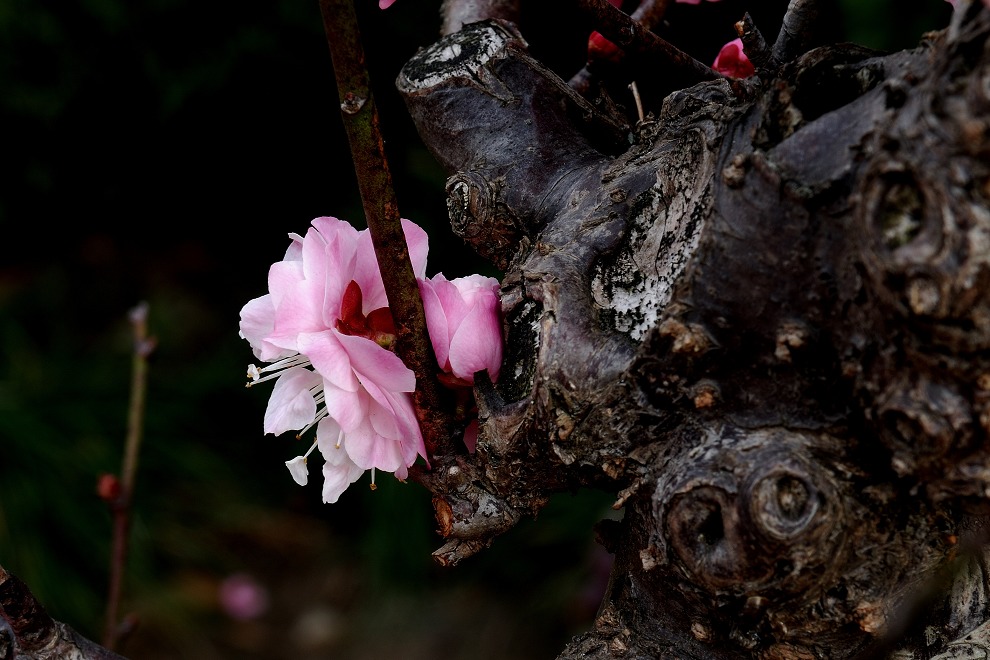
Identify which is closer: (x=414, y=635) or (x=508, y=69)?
(x=508, y=69)

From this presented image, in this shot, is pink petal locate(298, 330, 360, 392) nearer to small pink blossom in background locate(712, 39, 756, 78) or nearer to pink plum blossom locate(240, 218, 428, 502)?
pink plum blossom locate(240, 218, 428, 502)

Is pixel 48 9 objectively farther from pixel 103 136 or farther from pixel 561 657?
pixel 561 657

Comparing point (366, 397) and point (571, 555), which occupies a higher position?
point (366, 397)

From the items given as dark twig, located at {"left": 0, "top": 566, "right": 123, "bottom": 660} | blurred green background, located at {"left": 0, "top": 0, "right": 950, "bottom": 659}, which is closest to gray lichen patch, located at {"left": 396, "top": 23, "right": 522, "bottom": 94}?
dark twig, located at {"left": 0, "top": 566, "right": 123, "bottom": 660}

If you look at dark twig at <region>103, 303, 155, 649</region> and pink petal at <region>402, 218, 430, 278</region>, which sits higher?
pink petal at <region>402, 218, 430, 278</region>

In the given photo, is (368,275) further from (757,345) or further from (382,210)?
(757,345)

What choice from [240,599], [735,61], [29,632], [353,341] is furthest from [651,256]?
[240,599]

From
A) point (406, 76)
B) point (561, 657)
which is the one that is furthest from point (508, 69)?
point (561, 657)
